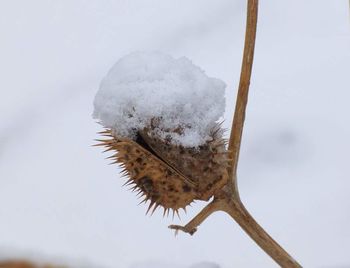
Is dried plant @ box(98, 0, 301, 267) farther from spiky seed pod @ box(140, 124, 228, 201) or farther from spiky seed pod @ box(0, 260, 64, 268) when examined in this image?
spiky seed pod @ box(0, 260, 64, 268)

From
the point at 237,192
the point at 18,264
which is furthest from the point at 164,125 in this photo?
the point at 18,264

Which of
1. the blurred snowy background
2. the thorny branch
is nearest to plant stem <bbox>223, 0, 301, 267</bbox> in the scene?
the thorny branch

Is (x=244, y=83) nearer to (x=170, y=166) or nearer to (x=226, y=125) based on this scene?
(x=170, y=166)

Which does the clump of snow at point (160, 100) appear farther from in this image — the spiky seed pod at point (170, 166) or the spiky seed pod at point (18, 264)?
the spiky seed pod at point (18, 264)

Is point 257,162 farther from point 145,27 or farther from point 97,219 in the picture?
point 145,27

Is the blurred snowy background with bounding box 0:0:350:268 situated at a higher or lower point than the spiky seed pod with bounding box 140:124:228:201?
higher

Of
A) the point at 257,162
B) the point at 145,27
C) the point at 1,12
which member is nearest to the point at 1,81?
the point at 1,12

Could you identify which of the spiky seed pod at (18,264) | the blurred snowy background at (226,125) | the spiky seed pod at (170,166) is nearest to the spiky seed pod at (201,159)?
the spiky seed pod at (170,166)
